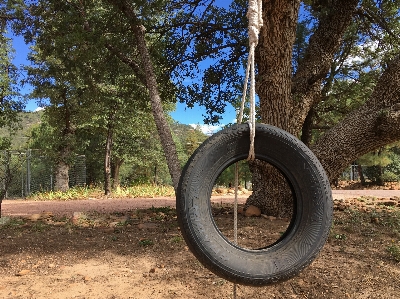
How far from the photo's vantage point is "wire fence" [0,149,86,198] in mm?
14188

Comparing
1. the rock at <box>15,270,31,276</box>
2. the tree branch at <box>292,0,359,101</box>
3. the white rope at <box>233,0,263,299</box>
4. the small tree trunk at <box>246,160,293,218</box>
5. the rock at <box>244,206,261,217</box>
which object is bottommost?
the rock at <box>15,270,31,276</box>

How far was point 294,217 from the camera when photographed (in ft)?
6.67

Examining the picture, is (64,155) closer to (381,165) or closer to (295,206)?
(295,206)

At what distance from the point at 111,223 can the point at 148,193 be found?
7741 millimetres

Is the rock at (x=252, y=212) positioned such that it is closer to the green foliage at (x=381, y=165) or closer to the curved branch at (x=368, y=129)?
the curved branch at (x=368, y=129)

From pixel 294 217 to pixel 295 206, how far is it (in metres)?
0.06

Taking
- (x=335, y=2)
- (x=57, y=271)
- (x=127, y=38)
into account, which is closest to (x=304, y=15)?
(x=335, y=2)

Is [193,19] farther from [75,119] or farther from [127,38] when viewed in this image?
[75,119]

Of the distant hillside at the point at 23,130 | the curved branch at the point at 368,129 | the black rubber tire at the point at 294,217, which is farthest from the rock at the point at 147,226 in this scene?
the distant hillside at the point at 23,130

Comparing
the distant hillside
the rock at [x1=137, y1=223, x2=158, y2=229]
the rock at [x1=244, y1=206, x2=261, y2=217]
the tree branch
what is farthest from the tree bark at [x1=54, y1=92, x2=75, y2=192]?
the tree branch

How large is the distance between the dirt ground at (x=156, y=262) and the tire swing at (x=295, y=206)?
4.46 feet

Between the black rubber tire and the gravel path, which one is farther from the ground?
the black rubber tire

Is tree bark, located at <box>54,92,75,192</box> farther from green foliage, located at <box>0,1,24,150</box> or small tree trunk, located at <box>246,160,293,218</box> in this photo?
small tree trunk, located at <box>246,160,293,218</box>

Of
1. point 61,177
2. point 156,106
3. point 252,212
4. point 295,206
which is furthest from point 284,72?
point 61,177
